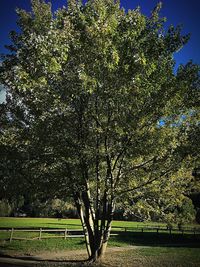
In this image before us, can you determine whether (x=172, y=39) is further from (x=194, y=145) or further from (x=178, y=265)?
(x=178, y=265)

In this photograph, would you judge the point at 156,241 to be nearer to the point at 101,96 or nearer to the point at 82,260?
the point at 82,260

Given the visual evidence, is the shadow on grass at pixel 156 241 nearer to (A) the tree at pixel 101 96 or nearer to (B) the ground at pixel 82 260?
(B) the ground at pixel 82 260

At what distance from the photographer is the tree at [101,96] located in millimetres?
10672

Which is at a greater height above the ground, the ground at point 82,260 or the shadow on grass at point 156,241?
the ground at point 82,260

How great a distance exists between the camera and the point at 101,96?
11523mm

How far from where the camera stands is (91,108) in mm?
12414

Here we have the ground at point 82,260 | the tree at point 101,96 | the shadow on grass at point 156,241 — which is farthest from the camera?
the shadow on grass at point 156,241

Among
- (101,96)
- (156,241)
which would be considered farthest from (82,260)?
(156,241)

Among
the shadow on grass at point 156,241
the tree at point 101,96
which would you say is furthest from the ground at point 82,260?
the shadow on grass at point 156,241

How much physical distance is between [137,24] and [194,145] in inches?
215

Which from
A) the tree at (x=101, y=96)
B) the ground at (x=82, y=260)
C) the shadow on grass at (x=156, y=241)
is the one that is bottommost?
the shadow on grass at (x=156, y=241)

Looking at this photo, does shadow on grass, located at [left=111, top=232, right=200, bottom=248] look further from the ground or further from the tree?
the tree

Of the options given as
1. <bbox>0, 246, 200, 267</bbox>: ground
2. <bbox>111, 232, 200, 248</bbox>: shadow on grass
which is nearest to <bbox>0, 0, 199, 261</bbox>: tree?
<bbox>0, 246, 200, 267</bbox>: ground

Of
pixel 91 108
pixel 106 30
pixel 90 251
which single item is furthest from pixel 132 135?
pixel 90 251
